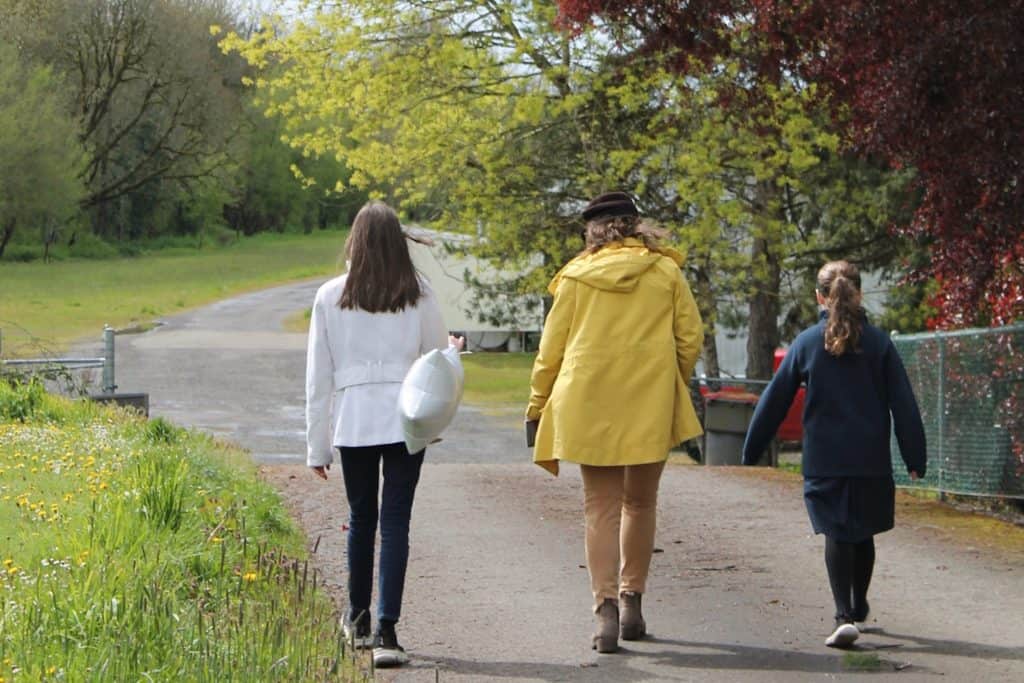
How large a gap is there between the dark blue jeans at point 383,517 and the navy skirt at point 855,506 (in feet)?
5.78

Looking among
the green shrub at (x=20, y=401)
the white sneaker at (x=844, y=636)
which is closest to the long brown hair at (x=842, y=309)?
the white sneaker at (x=844, y=636)

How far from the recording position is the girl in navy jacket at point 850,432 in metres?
6.84

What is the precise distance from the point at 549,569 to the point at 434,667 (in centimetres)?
236

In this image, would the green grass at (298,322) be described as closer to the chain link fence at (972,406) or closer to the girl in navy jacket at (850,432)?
the chain link fence at (972,406)

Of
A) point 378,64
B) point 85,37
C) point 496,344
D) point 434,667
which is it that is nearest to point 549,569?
point 434,667

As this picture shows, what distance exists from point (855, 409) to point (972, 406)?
Result: 18.1 feet

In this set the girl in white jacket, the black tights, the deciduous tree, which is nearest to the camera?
the girl in white jacket

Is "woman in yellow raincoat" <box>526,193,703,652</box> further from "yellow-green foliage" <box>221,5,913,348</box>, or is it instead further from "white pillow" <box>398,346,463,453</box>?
"yellow-green foliage" <box>221,5,913,348</box>

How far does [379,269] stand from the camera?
6520 millimetres

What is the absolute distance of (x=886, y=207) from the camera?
23016 mm

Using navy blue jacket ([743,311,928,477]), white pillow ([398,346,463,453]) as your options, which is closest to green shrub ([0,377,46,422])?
white pillow ([398,346,463,453])

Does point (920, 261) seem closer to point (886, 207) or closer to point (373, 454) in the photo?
point (886, 207)

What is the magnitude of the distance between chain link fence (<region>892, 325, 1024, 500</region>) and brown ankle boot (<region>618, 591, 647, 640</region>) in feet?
17.2

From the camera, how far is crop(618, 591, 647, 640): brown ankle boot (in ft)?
22.4
